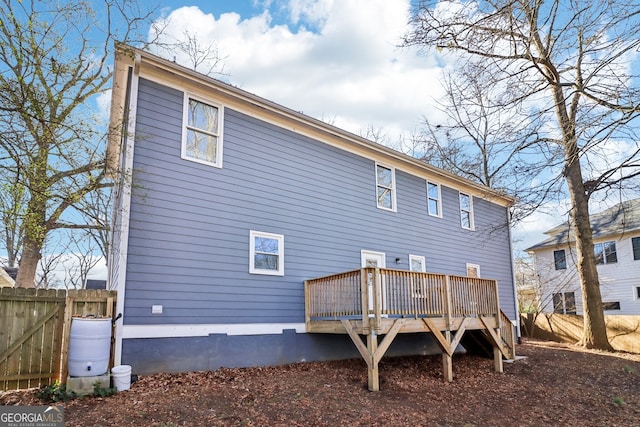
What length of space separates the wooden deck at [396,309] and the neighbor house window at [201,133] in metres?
3.46

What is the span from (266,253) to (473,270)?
8.45 metres

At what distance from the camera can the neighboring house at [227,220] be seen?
23.7 feet

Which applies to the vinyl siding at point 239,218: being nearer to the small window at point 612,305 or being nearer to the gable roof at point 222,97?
the gable roof at point 222,97

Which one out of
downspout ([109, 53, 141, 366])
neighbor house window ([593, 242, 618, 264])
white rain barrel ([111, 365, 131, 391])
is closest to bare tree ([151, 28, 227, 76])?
downspout ([109, 53, 141, 366])

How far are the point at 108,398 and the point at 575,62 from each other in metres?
8.67

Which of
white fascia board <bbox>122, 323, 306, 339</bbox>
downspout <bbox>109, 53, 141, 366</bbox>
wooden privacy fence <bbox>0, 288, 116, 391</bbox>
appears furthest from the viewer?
white fascia board <bbox>122, 323, 306, 339</bbox>

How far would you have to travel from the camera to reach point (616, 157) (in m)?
7.00

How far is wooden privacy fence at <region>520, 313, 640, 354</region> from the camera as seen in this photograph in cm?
1354

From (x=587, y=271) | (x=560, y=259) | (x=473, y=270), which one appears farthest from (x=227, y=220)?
(x=560, y=259)

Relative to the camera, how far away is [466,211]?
1462cm

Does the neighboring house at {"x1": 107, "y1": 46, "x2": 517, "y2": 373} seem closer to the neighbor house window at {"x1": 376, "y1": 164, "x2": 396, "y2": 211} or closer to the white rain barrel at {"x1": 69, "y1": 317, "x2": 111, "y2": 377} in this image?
the neighbor house window at {"x1": 376, "y1": 164, "x2": 396, "y2": 211}

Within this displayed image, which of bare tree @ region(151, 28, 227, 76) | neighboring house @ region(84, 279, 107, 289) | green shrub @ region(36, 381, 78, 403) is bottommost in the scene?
green shrub @ region(36, 381, 78, 403)

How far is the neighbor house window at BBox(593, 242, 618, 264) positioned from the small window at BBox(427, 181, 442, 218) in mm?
13875

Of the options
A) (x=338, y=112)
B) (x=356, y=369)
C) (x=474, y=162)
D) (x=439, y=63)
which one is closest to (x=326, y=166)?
(x=439, y=63)
